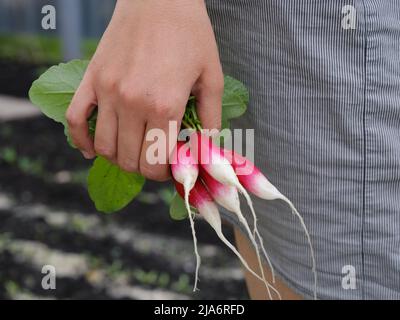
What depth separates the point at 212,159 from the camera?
4.51 ft

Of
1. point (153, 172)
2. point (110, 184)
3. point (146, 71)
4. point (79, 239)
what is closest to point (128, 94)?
point (146, 71)

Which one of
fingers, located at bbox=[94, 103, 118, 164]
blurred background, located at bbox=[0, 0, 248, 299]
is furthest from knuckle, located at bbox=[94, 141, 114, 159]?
blurred background, located at bbox=[0, 0, 248, 299]

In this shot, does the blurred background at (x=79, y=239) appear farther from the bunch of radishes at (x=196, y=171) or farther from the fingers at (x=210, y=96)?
the fingers at (x=210, y=96)

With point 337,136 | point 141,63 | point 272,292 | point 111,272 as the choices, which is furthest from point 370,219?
point 111,272

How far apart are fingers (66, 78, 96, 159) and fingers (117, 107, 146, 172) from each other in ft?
0.27

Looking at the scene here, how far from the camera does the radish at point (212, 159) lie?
137 cm

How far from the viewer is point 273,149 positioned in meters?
1.53

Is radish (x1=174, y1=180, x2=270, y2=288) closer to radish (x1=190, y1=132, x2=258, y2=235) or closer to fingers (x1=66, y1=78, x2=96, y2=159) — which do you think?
radish (x1=190, y1=132, x2=258, y2=235)

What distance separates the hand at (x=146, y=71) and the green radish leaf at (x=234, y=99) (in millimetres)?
134

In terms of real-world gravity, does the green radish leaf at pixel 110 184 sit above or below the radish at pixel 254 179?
below

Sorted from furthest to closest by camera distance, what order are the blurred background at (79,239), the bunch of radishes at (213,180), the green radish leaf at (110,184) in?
the blurred background at (79,239) → the green radish leaf at (110,184) → the bunch of radishes at (213,180)

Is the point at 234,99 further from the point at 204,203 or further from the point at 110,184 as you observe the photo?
the point at 110,184

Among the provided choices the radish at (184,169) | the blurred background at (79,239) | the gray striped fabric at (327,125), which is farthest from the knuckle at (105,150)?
the blurred background at (79,239)
